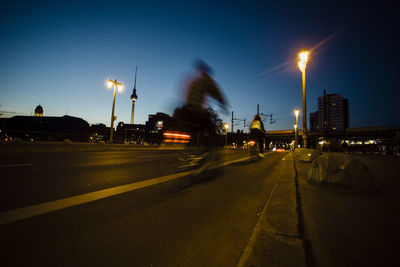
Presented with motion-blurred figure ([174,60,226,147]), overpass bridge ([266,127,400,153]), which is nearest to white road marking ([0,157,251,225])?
motion-blurred figure ([174,60,226,147])

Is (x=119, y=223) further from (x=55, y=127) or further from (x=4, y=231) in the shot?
(x=55, y=127)

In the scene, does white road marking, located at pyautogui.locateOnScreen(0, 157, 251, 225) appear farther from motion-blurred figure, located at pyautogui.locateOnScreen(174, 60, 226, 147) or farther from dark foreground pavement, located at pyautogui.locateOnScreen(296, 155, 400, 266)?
dark foreground pavement, located at pyautogui.locateOnScreen(296, 155, 400, 266)

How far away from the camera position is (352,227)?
2.13 m

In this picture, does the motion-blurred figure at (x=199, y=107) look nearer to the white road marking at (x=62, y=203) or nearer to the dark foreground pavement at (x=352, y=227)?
the white road marking at (x=62, y=203)

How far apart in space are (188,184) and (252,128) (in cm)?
726

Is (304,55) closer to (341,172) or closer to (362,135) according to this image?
(341,172)

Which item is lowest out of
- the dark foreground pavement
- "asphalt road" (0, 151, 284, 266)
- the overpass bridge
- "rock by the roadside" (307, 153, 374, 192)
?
"asphalt road" (0, 151, 284, 266)

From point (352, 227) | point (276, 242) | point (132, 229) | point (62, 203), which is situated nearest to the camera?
point (276, 242)

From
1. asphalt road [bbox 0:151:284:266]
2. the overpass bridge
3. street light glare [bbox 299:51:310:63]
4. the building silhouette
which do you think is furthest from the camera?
the building silhouette

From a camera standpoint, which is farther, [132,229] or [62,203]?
[62,203]

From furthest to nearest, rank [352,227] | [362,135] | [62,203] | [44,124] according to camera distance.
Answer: [44,124] → [362,135] → [62,203] → [352,227]

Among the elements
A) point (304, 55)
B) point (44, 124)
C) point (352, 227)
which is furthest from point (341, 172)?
point (44, 124)

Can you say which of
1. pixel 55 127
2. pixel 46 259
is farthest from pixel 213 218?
pixel 55 127

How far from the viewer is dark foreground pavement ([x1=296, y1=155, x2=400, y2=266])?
154 cm
